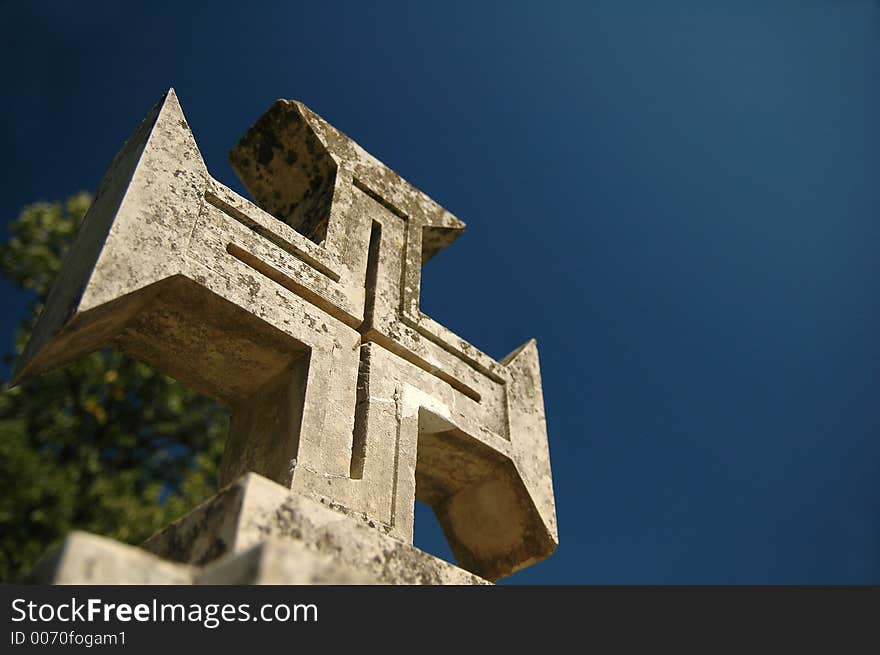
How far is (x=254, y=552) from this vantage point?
52.2 inches

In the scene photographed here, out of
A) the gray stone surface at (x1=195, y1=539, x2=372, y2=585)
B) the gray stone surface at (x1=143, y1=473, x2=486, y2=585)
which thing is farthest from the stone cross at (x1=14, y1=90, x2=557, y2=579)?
the gray stone surface at (x1=195, y1=539, x2=372, y2=585)

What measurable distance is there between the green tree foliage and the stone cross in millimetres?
5770

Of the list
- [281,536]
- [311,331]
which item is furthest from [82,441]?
[281,536]

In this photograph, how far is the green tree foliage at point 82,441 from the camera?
7.84 m

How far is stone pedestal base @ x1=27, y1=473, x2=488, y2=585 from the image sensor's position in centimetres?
129

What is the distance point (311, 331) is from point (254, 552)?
1544mm

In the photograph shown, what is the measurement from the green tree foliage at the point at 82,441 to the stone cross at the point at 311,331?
5770 mm

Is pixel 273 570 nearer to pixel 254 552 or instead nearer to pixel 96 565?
pixel 254 552

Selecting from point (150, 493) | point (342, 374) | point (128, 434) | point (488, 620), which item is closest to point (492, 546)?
point (342, 374)

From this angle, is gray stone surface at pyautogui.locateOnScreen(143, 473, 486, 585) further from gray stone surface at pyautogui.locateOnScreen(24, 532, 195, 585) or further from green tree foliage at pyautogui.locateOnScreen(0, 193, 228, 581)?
green tree foliage at pyautogui.locateOnScreen(0, 193, 228, 581)

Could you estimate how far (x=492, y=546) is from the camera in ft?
11.3

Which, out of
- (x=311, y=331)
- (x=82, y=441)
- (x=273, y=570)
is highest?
(x=82, y=441)

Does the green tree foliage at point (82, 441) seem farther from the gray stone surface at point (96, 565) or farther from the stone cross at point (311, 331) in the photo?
the gray stone surface at point (96, 565)

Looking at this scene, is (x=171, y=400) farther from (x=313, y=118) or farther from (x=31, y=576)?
(x=31, y=576)
